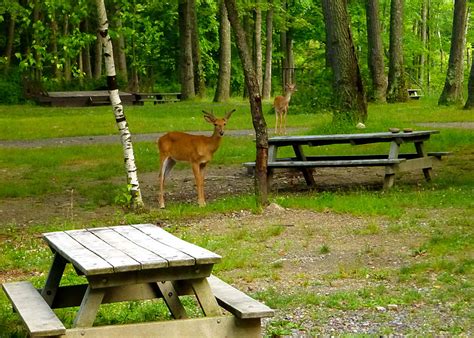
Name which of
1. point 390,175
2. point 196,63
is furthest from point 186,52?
point 390,175

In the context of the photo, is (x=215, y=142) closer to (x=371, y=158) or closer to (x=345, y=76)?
(x=371, y=158)

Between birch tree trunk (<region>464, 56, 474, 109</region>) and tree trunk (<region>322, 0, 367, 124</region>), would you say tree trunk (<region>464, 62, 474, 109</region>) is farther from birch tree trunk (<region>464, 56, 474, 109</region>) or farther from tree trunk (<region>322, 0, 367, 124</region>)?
tree trunk (<region>322, 0, 367, 124</region>)

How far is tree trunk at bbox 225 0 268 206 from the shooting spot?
1391cm

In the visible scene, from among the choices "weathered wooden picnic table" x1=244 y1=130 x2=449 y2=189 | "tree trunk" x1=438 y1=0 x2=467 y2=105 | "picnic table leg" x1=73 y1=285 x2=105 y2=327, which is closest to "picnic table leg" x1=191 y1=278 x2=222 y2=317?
"picnic table leg" x1=73 y1=285 x2=105 y2=327

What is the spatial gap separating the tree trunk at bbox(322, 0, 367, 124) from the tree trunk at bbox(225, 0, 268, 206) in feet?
27.0

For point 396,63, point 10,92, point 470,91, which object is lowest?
point 10,92

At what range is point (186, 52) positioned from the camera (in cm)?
4316

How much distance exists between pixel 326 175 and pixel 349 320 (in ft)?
34.4

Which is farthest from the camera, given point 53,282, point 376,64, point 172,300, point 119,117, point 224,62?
point 224,62

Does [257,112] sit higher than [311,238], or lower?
higher

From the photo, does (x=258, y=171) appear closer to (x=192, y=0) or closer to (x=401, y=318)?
(x=401, y=318)

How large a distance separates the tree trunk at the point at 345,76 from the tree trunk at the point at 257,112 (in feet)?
27.0

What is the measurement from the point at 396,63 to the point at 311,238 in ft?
87.4

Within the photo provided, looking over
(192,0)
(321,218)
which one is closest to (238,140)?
(321,218)
